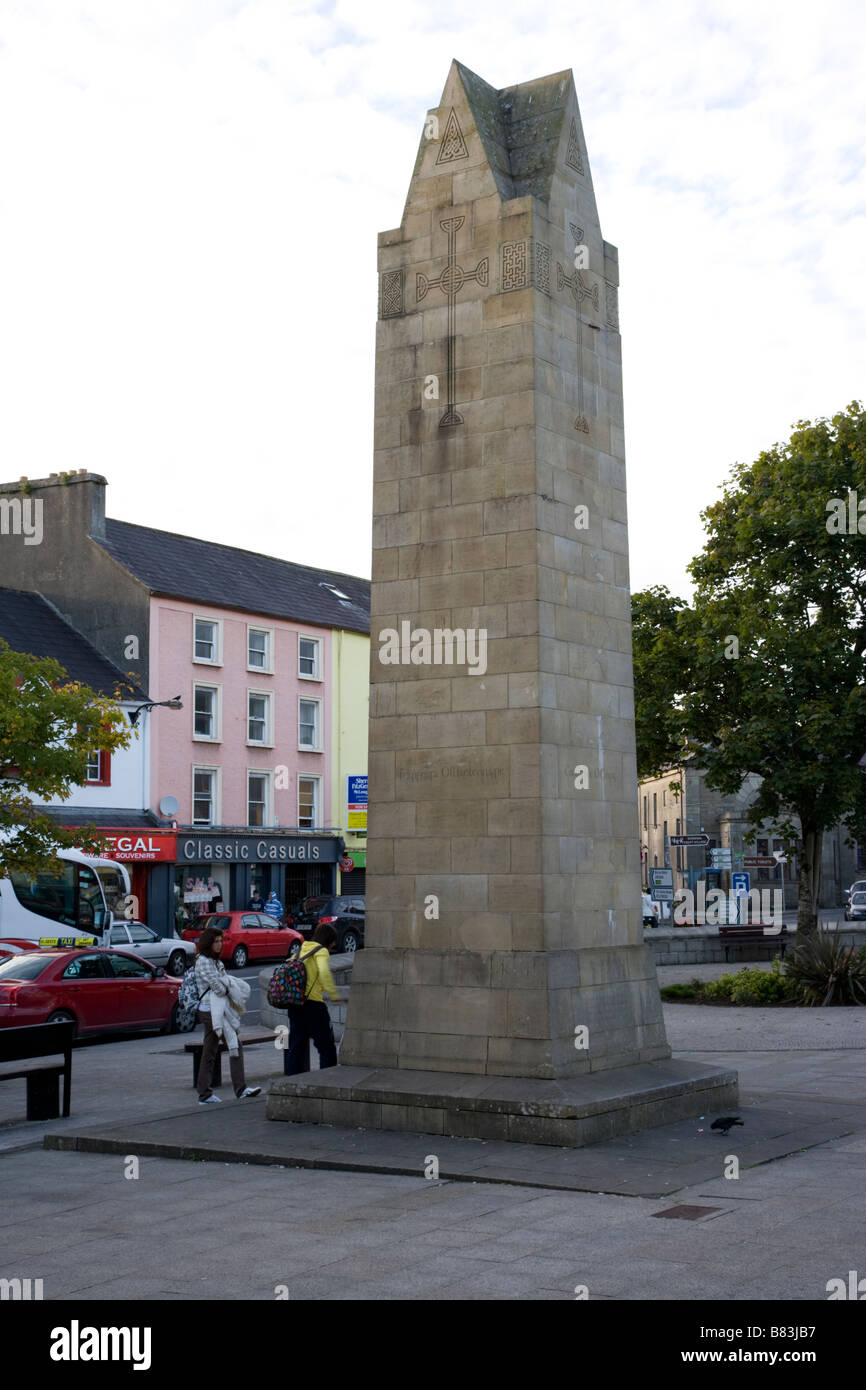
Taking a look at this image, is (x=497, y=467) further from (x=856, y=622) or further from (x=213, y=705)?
(x=213, y=705)

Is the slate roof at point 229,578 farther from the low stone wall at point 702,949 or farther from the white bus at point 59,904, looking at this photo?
the low stone wall at point 702,949

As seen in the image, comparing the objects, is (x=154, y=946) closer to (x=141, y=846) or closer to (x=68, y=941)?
(x=68, y=941)

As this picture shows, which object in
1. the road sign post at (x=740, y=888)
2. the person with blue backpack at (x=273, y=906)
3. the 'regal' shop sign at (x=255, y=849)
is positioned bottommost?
the person with blue backpack at (x=273, y=906)

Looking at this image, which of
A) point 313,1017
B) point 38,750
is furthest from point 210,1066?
point 38,750

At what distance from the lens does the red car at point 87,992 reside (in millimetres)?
21078

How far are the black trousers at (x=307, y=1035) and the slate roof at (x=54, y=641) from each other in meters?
29.8

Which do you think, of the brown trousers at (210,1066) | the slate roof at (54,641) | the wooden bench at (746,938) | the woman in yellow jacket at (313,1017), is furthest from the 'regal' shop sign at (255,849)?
the woman in yellow jacket at (313,1017)

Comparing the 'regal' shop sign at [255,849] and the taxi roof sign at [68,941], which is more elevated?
the 'regal' shop sign at [255,849]

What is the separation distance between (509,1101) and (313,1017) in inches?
135

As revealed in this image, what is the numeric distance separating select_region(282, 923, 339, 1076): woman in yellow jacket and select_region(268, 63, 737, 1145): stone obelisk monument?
1012 millimetres

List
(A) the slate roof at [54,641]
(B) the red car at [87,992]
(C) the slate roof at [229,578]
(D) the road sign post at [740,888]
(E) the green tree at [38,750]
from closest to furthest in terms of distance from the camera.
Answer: (B) the red car at [87,992] < (E) the green tree at [38,750] < (A) the slate roof at [54,641] < (D) the road sign post at [740,888] < (C) the slate roof at [229,578]

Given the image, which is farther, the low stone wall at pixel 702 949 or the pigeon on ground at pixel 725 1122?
the low stone wall at pixel 702 949

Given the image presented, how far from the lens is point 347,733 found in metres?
54.7

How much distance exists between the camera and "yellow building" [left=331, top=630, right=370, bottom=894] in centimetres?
5391
